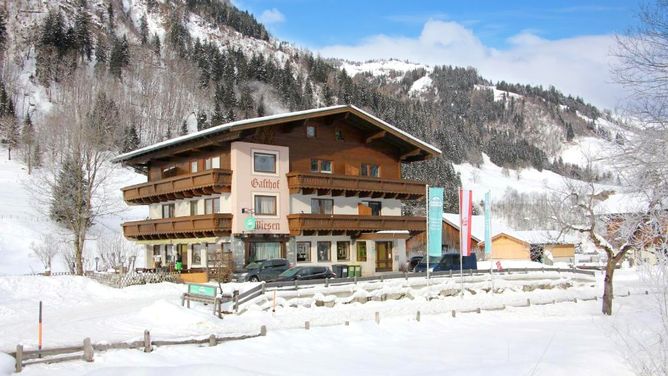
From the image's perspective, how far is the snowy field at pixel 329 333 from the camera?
17.1 metres

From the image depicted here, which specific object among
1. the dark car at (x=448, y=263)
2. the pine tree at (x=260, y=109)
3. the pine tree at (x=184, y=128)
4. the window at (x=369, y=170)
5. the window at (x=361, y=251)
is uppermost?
the pine tree at (x=260, y=109)

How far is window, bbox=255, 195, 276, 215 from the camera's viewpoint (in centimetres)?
4288

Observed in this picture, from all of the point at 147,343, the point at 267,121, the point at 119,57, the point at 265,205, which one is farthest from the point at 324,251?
the point at 119,57

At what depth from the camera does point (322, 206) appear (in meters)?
46.6

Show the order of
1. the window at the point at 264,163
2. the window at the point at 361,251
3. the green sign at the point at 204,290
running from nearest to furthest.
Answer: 1. the green sign at the point at 204,290
2. the window at the point at 264,163
3. the window at the point at 361,251

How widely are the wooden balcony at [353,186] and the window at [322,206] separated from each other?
735 mm

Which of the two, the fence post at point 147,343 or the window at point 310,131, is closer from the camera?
the fence post at point 147,343

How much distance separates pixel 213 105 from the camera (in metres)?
141

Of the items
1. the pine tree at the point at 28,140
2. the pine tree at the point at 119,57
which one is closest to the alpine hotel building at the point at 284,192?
the pine tree at the point at 28,140

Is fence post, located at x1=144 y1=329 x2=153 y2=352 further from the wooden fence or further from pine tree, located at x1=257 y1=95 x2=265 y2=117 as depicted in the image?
pine tree, located at x1=257 y1=95 x2=265 y2=117

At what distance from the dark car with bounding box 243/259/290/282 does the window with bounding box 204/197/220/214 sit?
5711mm

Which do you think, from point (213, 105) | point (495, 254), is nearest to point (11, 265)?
point (495, 254)

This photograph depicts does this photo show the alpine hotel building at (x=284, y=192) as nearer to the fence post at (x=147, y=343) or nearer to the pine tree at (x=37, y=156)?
the fence post at (x=147, y=343)

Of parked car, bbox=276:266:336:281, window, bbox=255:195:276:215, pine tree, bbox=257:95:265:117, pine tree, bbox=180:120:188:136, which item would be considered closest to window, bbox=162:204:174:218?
window, bbox=255:195:276:215
